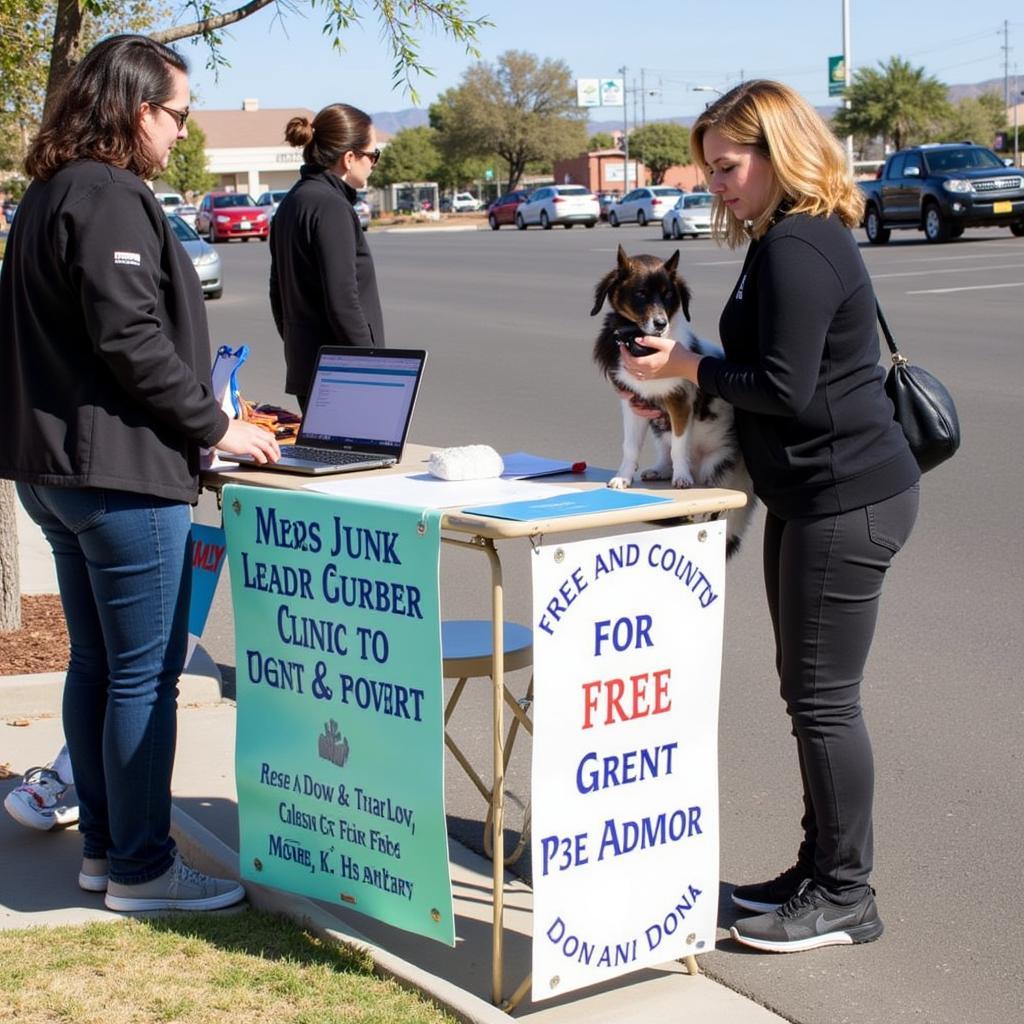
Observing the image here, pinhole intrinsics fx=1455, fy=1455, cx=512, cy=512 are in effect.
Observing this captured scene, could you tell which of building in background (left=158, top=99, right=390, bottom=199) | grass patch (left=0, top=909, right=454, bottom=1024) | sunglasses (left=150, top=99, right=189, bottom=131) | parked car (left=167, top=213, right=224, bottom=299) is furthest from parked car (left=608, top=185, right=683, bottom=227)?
building in background (left=158, top=99, right=390, bottom=199)

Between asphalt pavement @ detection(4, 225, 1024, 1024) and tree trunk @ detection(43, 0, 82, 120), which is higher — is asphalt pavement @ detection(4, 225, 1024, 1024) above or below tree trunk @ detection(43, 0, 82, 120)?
below

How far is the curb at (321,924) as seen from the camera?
126 inches

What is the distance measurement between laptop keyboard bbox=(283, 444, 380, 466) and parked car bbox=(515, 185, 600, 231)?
1847 inches

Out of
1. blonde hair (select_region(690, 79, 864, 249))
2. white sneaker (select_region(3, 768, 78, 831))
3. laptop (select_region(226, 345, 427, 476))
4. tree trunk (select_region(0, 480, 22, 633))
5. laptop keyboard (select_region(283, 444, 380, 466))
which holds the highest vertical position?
blonde hair (select_region(690, 79, 864, 249))

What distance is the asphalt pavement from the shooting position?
3578 mm

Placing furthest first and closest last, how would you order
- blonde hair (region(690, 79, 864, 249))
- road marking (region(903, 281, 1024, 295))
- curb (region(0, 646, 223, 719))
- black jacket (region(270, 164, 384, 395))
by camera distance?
road marking (region(903, 281, 1024, 295)) < black jacket (region(270, 164, 384, 395)) < curb (region(0, 646, 223, 719)) < blonde hair (region(690, 79, 864, 249))

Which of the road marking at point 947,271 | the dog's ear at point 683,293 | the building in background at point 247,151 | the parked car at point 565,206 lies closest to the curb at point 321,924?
the dog's ear at point 683,293

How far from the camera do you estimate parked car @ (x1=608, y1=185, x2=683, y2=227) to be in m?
47.2

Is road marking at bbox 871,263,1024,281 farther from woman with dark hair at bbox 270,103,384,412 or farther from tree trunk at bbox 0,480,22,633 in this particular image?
tree trunk at bbox 0,480,22,633

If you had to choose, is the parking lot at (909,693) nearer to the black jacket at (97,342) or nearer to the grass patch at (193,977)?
the grass patch at (193,977)

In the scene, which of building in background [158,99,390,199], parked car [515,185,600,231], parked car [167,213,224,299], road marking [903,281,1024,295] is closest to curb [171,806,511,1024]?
road marking [903,281,1024,295]

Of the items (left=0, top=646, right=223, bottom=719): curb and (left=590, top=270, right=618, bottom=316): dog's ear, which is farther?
(left=0, top=646, right=223, bottom=719): curb

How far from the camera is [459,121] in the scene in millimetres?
97000

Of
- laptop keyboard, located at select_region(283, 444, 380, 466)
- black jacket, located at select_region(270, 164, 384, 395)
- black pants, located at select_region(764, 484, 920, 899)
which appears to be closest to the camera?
black pants, located at select_region(764, 484, 920, 899)
